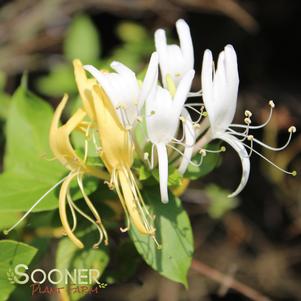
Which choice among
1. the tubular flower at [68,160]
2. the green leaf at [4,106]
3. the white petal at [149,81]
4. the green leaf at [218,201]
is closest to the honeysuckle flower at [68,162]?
the tubular flower at [68,160]

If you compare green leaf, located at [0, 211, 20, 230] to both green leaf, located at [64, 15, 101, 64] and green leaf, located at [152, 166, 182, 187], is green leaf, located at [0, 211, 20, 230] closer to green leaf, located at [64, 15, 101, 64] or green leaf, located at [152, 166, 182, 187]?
green leaf, located at [152, 166, 182, 187]

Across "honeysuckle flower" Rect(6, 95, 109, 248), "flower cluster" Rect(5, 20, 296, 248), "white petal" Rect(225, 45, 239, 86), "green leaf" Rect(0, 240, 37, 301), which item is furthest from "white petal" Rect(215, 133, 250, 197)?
"green leaf" Rect(0, 240, 37, 301)

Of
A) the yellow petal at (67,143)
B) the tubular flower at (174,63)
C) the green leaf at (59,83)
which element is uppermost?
the tubular flower at (174,63)

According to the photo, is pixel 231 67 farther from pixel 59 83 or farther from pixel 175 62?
pixel 59 83

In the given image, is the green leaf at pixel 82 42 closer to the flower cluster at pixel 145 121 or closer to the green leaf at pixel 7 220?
the green leaf at pixel 7 220

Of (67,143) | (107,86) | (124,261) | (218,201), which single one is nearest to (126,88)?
(107,86)
